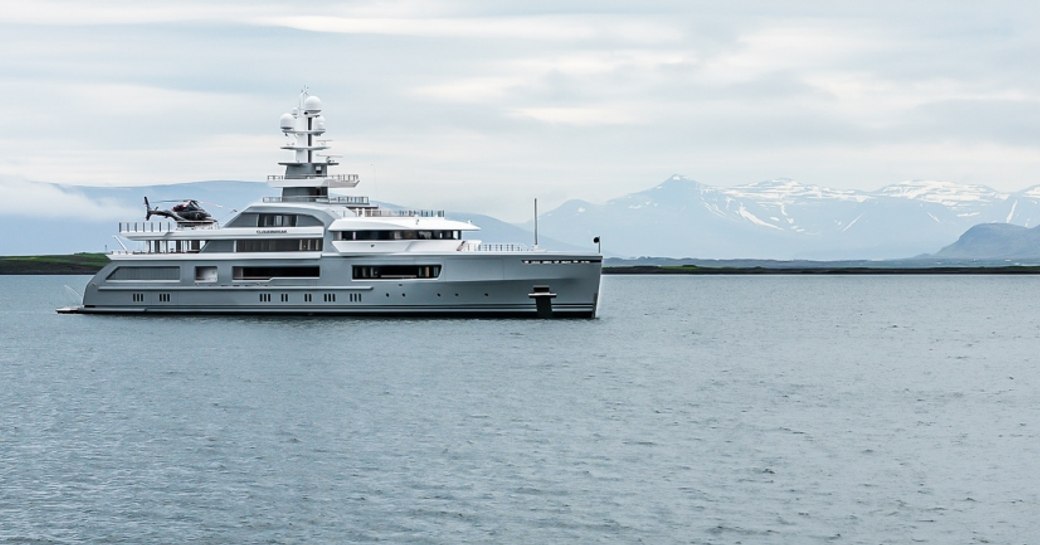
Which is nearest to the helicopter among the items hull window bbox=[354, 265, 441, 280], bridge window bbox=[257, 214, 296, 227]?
bridge window bbox=[257, 214, 296, 227]

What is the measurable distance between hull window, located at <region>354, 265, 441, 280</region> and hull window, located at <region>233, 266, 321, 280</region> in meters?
3.03

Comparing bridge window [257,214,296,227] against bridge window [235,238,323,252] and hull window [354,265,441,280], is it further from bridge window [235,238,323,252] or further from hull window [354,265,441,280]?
hull window [354,265,441,280]

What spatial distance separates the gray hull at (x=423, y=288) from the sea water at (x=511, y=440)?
10.5ft

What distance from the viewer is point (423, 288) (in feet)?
261

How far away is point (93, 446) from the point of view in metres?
39.0

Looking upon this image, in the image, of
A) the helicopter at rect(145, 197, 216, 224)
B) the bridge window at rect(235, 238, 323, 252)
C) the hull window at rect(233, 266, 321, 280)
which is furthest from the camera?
the helicopter at rect(145, 197, 216, 224)

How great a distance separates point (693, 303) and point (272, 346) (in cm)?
7861

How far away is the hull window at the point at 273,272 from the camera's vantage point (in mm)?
83125

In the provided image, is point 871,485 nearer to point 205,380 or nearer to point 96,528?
point 96,528

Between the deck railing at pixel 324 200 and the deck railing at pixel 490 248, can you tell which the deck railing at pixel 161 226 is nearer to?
the deck railing at pixel 324 200

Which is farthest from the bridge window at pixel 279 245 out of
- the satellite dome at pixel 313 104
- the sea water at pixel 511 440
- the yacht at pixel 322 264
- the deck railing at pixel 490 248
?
the satellite dome at pixel 313 104

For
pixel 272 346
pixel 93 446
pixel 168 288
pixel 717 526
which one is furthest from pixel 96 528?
pixel 168 288

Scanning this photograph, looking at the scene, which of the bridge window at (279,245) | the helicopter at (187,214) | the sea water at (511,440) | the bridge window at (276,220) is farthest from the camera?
the helicopter at (187,214)

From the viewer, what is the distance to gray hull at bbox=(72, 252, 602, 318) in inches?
3098
